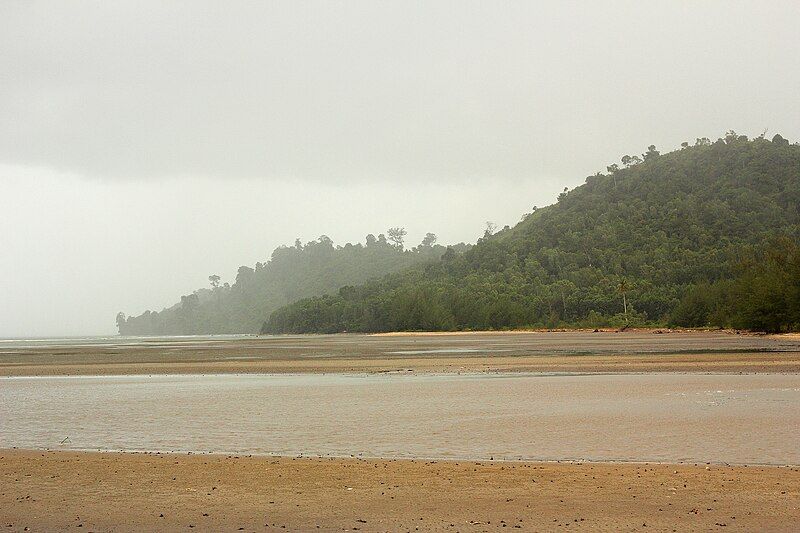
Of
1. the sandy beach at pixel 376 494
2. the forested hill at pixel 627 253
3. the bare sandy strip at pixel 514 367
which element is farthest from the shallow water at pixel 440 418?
the forested hill at pixel 627 253

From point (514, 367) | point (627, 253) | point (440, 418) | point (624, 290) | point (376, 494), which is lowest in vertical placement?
point (514, 367)

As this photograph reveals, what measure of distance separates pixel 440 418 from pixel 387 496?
815cm

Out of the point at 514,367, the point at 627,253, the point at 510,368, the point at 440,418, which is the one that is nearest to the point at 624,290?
the point at 627,253

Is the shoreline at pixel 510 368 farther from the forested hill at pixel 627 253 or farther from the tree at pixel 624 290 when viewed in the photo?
the tree at pixel 624 290

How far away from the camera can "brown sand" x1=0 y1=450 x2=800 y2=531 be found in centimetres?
790

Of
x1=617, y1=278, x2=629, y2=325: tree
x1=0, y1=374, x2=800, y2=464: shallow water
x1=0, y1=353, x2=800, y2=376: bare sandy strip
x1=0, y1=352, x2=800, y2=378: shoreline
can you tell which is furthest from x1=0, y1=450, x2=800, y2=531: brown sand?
x1=617, y1=278, x2=629, y2=325: tree

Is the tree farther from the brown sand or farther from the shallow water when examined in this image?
the brown sand

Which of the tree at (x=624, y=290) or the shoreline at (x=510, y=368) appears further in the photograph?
the tree at (x=624, y=290)

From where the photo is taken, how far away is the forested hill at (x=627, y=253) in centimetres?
13038

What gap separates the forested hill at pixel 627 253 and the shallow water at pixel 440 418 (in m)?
84.3

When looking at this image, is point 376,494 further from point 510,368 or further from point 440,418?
point 510,368

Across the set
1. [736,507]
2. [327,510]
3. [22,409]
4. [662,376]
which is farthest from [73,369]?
[736,507]

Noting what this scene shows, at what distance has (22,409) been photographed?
2055 centimetres

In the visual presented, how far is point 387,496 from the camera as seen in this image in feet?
30.2
